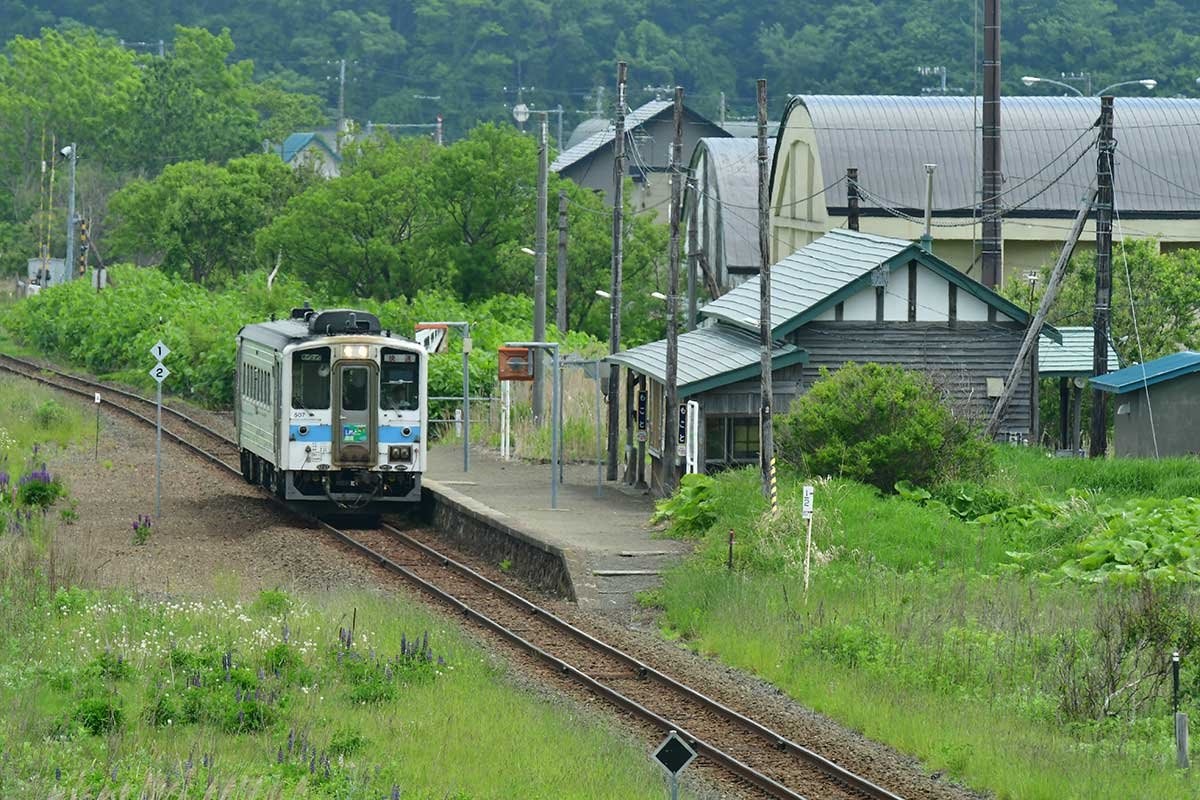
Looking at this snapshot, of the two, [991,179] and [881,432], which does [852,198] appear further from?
[881,432]

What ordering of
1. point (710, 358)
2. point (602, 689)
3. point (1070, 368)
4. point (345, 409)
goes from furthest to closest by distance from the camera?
1. point (1070, 368)
2. point (710, 358)
3. point (345, 409)
4. point (602, 689)

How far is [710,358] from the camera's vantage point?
27406 mm

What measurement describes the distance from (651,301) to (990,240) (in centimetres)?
1890

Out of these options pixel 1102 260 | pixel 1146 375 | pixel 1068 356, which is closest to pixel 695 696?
pixel 1102 260

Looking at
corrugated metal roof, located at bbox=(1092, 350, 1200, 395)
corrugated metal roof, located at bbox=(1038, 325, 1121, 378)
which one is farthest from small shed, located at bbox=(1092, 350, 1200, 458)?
corrugated metal roof, located at bbox=(1038, 325, 1121, 378)

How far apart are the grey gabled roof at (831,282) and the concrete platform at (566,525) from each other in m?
3.15

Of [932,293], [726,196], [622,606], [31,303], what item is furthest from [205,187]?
[622,606]

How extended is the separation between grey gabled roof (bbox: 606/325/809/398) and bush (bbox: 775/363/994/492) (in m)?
2.37

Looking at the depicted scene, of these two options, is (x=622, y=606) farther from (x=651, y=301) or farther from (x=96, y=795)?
(x=651, y=301)

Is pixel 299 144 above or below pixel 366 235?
above

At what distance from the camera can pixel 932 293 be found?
27109 mm

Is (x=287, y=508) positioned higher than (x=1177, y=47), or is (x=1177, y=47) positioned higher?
(x=1177, y=47)

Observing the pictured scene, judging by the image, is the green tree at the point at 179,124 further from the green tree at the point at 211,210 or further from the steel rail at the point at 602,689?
the steel rail at the point at 602,689

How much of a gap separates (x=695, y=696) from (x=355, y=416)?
10401mm
